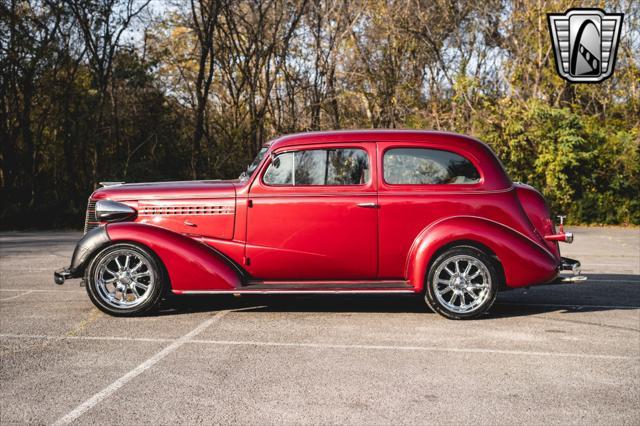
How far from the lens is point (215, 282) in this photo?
6527mm

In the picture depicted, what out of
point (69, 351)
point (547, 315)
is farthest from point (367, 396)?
point (547, 315)

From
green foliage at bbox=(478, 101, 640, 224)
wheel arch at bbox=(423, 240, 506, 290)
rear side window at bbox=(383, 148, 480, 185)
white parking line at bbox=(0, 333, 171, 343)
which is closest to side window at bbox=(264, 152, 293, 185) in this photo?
rear side window at bbox=(383, 148, 480, 185)

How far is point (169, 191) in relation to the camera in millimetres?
6832

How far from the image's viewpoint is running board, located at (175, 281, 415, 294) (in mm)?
6398

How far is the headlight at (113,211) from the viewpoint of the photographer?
682 cm

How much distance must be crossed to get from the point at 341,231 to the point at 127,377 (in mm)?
2749

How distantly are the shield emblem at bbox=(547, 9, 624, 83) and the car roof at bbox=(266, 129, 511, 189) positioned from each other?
45.9 feet

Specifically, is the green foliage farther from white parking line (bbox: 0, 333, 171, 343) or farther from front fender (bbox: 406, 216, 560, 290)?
white parking line (bbox: 0, 333, 171, 343)

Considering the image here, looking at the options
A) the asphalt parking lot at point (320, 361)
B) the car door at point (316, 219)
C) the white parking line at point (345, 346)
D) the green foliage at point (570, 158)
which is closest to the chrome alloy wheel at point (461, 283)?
the asphalt parking lot at point (320, 361)

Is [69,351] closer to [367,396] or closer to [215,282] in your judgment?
[215,282]

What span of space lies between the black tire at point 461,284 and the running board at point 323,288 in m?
0.27

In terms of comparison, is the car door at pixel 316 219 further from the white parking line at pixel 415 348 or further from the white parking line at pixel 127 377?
the white parking line at pixel 415 348

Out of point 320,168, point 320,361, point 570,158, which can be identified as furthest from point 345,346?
point 570,158

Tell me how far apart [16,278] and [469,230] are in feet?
21.2
